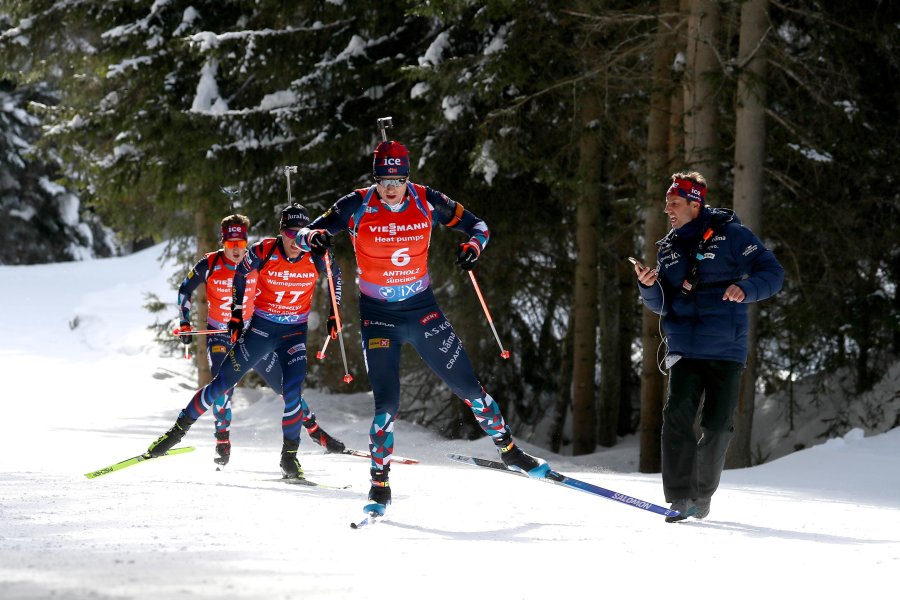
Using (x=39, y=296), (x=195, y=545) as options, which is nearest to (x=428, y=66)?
(x=195, y=545)

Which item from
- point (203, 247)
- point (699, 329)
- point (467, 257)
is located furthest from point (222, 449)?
point (203, 247)

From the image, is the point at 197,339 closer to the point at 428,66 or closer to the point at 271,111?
the point at 271,111

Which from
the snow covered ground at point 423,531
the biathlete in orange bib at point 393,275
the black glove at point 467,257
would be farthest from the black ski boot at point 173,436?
the black glove at point 467,257

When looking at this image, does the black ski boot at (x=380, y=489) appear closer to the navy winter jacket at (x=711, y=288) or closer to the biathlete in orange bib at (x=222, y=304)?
the navy winter jacket at (x=711, y=288)

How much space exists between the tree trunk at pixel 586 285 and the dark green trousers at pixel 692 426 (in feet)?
25.9

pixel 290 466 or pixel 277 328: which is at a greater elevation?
pixel 277 328

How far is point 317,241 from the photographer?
7.10m

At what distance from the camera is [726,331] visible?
276 inches

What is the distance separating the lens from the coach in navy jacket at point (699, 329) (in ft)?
22.9

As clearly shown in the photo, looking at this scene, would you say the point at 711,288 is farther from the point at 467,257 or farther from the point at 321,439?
the point at 321,439

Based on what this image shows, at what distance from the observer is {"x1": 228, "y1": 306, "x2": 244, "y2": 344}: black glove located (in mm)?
9164

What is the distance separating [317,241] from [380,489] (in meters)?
1.64

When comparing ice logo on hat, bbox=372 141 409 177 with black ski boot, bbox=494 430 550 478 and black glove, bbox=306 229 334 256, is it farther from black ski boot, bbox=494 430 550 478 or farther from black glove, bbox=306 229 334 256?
black ski boot, bbox=494 430 550 478

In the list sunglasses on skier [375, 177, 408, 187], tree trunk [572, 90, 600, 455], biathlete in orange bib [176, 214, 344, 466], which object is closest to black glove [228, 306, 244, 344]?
biathlete in orange bib [176, 214, 344, 466]
